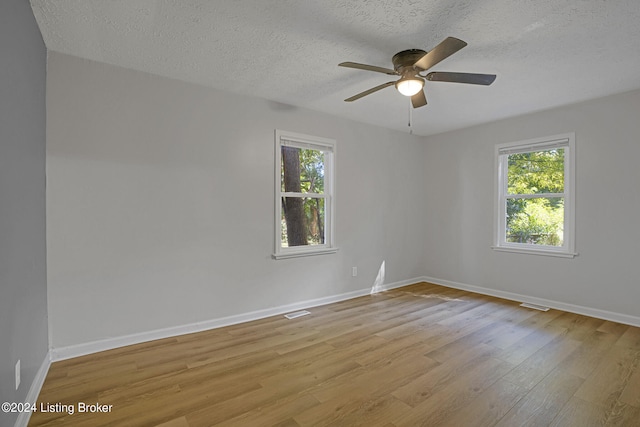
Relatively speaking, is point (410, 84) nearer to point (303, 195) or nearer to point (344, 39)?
point (344, 39)

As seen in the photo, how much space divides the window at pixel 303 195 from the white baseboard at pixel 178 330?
633 millimetres

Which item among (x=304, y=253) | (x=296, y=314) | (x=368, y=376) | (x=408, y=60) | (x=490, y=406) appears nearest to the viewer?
(x=490, y=406)

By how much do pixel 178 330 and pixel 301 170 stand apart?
2259 millimetres

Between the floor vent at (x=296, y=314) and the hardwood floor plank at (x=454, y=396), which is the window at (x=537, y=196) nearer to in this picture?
the hardwood floor plank at (x=454, y=396)

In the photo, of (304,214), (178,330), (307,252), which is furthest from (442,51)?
(178,330)

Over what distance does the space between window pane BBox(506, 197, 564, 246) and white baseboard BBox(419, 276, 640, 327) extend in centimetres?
74

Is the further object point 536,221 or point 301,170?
point 536,221

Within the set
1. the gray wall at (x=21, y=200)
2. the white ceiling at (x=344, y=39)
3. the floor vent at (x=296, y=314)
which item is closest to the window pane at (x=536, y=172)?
the white ceiling at (x=344, y=39)

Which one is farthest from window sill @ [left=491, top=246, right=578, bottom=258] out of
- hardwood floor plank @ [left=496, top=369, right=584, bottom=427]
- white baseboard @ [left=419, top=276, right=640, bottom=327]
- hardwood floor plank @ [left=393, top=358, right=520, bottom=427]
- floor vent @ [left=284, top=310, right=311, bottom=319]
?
floor vent @ [left=284, top=310, right=311, bottom=319]

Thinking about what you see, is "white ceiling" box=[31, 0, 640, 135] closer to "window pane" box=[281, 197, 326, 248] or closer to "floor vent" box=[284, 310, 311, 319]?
"window pane" box=[281, 197, 326, 248]

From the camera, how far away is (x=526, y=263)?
4141 mm

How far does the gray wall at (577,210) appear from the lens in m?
3.35

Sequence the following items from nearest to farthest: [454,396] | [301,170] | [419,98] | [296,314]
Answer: [454,396], [419,98], [296,314], [301,170]

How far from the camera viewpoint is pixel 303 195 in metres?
3.93
